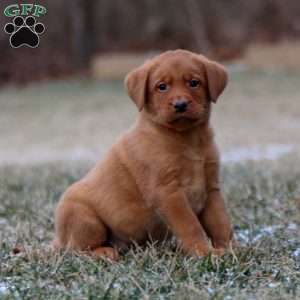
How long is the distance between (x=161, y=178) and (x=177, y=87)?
52 cm

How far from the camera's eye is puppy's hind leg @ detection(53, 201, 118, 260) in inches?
182

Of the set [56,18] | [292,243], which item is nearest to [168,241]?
[292,243]

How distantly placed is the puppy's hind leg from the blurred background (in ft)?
33.6

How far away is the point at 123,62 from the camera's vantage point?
1064 inches

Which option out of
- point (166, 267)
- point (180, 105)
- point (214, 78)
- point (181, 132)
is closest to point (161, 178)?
point (181, 132)

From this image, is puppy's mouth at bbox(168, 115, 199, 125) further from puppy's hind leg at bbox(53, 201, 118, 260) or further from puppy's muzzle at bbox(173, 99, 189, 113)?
puppy's hind leg at bbox(53, 201, 118, 260)

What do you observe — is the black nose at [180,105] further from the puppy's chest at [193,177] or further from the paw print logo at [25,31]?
the paw print logo at [25,31]

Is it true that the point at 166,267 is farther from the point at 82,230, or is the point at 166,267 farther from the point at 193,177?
the point at 82,230

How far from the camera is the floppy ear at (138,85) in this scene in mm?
4480

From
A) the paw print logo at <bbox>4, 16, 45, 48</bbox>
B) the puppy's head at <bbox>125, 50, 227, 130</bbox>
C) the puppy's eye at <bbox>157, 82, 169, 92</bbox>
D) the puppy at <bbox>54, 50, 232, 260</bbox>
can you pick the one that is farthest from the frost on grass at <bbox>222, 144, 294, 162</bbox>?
the puppy's eye at <bbox>157, 82, 169, 92</bbox>

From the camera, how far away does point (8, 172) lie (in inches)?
356

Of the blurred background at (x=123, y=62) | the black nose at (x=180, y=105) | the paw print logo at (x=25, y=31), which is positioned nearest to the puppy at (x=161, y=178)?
the black nose at (x=180, y=105)

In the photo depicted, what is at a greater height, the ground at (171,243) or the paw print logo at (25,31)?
the paw print logo at (25,31)

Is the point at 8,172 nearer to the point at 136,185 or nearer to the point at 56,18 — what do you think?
the point at 136,185
